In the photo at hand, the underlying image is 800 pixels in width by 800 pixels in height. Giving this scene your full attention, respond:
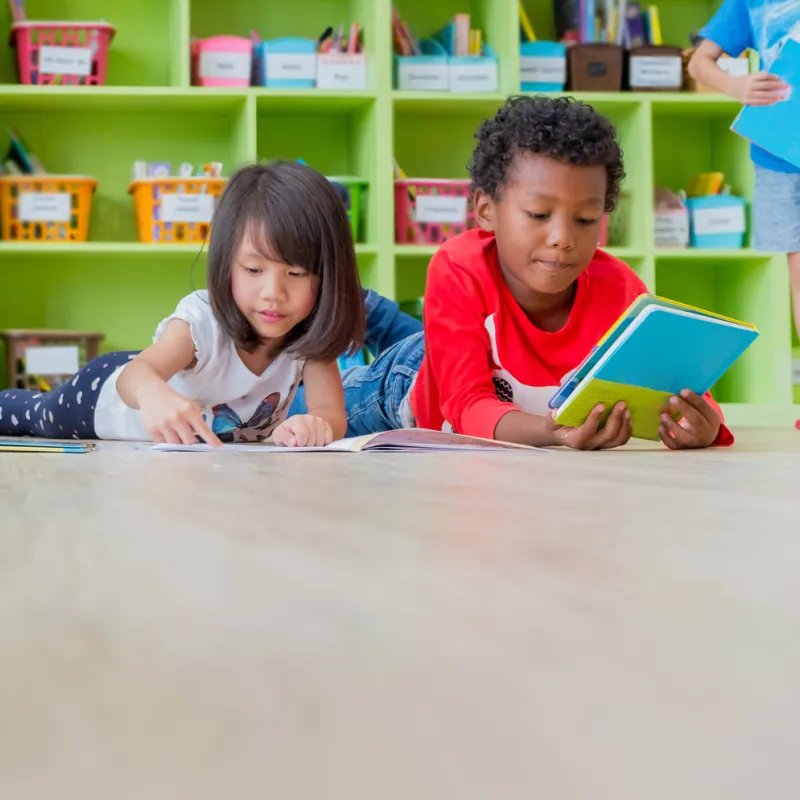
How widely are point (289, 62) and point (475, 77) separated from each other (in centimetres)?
49

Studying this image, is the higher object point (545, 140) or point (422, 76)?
point (422, 76)

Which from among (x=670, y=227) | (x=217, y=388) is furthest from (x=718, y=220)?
(x=217, y=388)

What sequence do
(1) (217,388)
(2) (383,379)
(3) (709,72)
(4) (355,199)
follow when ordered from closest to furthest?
(1) (217,388)
(2) (383,379)
(3) (709,72)
(4) (355,199)

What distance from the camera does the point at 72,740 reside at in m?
0.15

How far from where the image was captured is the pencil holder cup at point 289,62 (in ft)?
8.86

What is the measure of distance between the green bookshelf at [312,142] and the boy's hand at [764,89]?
97 centimetres

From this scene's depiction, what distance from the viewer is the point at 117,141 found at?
9.68 ft

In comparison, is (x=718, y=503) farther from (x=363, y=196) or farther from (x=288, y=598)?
(x=363, y=196)

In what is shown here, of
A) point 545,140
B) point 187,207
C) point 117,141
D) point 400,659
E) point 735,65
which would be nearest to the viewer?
point 400,659

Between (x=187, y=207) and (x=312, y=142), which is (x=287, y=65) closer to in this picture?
(x=312, y=142)

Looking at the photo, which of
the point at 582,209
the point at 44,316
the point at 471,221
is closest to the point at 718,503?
the point at 582,209

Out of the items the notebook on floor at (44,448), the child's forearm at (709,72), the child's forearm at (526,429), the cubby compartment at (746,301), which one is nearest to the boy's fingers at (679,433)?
the child's forearm at (526,429)

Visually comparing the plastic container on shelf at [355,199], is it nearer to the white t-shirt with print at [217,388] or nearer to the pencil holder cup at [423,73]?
the pencil holder cup at [423,73]

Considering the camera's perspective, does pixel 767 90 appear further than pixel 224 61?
No
